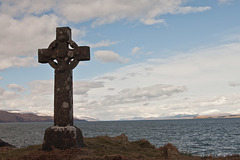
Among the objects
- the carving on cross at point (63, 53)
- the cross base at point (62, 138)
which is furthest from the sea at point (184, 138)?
the carving on cross at point (63, 53)

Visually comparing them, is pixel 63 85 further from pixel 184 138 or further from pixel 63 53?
pixel 184 138

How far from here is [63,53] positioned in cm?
1303

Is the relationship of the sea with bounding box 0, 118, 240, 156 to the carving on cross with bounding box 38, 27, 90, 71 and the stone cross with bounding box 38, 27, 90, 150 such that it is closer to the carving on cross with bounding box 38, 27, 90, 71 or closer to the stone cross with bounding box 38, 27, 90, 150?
the stone cross with bounding box 38, 27, 90, 150

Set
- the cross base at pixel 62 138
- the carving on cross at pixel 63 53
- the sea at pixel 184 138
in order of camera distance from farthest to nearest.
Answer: the sea at pixel 184 138 < the carving on cross at pixel 63 53 < the cross base at pixel 62 138

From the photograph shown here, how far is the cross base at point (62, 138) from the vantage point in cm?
1200

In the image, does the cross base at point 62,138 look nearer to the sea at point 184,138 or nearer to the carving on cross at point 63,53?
the carving on cross at point 63,53

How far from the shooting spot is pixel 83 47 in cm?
1297

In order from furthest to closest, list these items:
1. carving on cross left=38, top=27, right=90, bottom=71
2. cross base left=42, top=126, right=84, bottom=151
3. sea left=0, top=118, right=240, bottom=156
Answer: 1. sea left=0, top=118, right=240, bottom=156
2. carving on cross left=38, top=27, right=90, bottom=71
3. cross base left=42, top=126, right=84, bottom=151

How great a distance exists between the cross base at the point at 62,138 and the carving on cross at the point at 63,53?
121 inches

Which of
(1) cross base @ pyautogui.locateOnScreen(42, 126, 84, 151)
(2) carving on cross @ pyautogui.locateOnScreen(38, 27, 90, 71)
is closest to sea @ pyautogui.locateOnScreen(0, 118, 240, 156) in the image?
(1) cross base @ pyautogui.locateOnScreen(42, 126, 84, 151)

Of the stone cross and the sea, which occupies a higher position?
the stone cross

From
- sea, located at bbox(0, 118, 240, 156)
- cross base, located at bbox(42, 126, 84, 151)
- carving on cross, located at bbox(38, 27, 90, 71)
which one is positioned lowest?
sea, located at bbox(0, 118, 240, 156)

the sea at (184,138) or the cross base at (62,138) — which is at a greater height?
the cross base at (62,138)

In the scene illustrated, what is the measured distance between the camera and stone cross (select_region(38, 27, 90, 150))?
12133 mm
